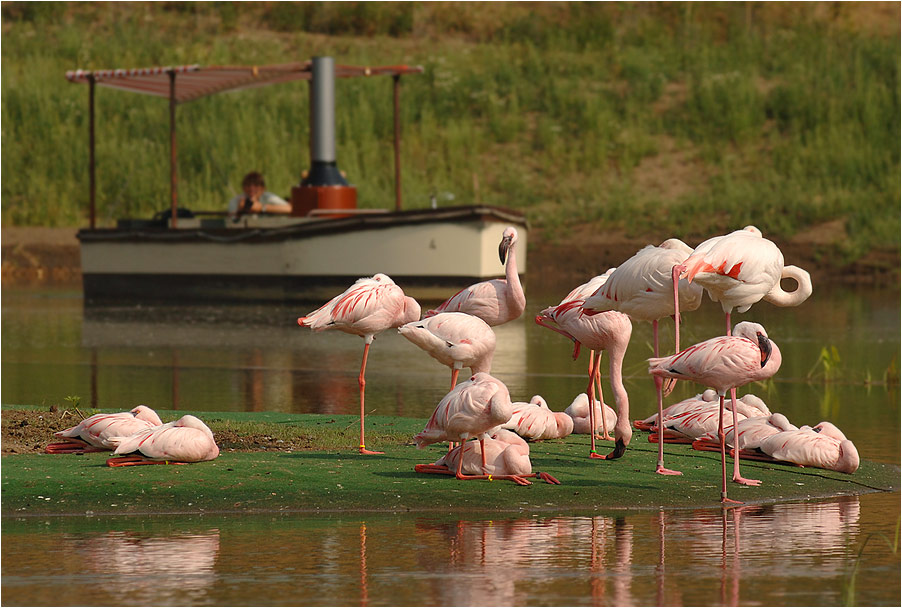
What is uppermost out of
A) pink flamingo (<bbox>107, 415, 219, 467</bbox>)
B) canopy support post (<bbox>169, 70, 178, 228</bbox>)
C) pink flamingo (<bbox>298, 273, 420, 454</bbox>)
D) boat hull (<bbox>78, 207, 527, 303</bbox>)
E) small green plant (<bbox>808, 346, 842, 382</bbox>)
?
canopy support post (<bbox>169, 70, 178, 228</bbox>)

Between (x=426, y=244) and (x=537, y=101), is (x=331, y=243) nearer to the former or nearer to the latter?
(x=426, y=244)

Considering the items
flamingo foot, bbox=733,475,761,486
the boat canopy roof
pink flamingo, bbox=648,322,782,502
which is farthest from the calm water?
the boat canopy roof

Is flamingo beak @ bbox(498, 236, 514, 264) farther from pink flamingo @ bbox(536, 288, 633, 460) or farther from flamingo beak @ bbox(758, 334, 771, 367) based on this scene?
flamingo beak @ bbox(758, 334, 771, 367)

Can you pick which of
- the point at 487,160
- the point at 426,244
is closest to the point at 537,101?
the point at 487,160

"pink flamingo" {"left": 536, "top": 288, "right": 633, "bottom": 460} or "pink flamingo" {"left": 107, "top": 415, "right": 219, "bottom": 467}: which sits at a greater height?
"pink flamingo" {"left": 536, "top": 288, "right": 633, "bottom": 460}

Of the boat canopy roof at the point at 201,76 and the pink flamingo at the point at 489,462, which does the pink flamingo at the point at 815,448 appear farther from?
the boat canopy roof at the point at 201,76

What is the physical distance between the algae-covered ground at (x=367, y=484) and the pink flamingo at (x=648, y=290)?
46 cm

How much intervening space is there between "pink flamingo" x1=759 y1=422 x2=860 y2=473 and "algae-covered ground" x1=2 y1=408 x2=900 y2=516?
0.06 metres

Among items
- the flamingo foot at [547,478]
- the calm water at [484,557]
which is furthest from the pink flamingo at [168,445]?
the flamingo foot at [547,478]

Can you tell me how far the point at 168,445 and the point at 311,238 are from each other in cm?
1551

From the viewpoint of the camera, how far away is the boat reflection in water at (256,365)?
12391mm

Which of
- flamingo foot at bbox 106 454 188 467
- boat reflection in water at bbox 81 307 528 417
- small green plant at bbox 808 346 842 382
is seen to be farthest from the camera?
small green plant at bbox 808 346 842 382

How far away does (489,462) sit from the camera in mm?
8156

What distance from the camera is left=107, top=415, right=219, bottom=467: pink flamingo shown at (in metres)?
8.34
